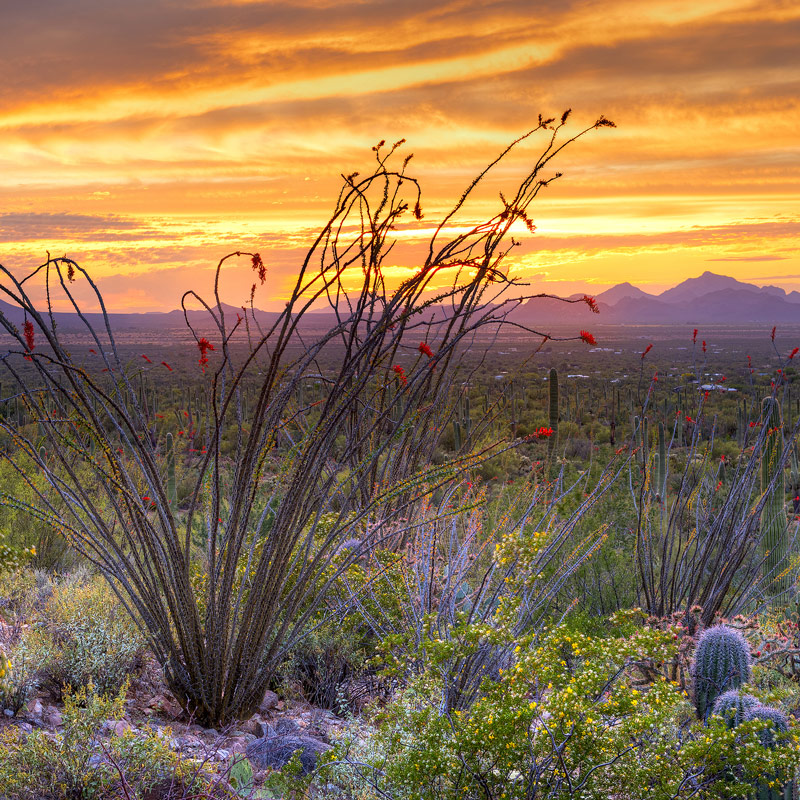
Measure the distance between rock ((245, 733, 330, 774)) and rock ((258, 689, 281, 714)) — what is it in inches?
28.7

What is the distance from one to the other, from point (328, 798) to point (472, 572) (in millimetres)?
4114

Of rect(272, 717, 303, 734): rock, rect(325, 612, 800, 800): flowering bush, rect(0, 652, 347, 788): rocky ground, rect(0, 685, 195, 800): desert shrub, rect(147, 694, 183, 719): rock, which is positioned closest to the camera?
rect(325, 612, 800, 800): flowering bush

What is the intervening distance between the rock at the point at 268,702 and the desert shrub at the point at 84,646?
0.83 m

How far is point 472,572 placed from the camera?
7.37m

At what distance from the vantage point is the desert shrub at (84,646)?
448 centimetres

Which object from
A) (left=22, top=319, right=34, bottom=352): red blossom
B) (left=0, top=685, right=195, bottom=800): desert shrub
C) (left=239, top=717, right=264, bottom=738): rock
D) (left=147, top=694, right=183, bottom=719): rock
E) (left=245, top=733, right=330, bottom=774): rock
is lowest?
(left=239, top=717, right=264, bottom=738): rock

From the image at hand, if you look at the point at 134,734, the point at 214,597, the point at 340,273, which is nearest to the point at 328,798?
the point at 134,734

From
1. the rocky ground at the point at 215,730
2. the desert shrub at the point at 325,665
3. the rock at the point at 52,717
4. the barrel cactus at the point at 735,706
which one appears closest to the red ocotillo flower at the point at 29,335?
the rocky ground at the point at 215,730

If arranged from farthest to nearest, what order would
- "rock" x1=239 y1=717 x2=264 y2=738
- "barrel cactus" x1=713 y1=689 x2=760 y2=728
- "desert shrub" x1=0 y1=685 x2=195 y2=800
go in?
"rock" x1=239 y1=717 x2=264 y2=738, "barrel cactus" x1=713 y1=689 x2=760 y2=728, "desert shrub" x1=0 y1=685 x2=195 y2=800

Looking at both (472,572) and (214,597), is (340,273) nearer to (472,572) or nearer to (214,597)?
(214,597)

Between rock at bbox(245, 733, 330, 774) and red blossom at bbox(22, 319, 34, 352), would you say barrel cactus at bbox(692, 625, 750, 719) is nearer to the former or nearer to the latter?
rock at bbox(245, 733, 330, 774)

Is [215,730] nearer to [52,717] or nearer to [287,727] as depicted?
[287,727]

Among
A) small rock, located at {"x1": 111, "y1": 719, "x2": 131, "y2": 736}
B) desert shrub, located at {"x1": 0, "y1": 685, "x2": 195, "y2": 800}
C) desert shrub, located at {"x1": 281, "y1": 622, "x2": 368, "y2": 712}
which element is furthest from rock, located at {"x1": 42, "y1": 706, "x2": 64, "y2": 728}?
desert shrub, located at {"x1": 281, "y1": 622, "x2": 368, "y2": 712}

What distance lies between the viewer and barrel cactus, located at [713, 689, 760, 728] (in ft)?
11.4
